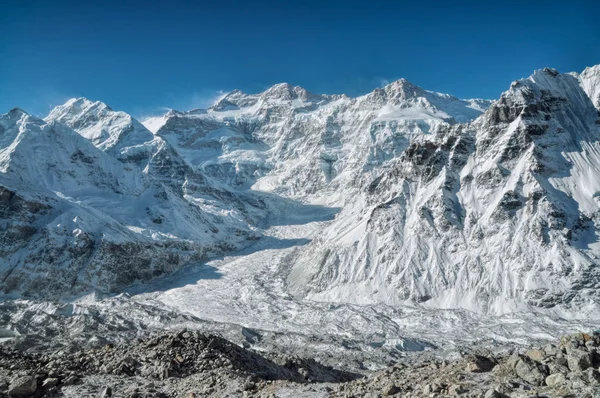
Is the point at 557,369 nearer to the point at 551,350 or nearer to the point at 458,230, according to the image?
the point at 551,350

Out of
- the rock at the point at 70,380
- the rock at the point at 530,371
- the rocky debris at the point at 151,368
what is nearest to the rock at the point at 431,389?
the rock at the point at 530,371

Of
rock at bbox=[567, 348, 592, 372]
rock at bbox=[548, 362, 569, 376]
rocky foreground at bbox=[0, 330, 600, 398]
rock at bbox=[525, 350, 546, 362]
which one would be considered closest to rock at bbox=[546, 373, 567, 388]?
rocky foreground at bbox=[0, 330, 600, 398]

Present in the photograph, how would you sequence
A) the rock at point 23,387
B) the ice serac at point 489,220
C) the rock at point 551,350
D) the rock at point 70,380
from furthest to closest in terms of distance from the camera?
the ice serac at point 489,220, the rock at point 70,380, the rock at point 23,387, the rock at point 551,350

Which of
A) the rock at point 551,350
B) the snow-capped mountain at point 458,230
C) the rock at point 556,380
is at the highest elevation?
the snow-capped mountain at point 458,230

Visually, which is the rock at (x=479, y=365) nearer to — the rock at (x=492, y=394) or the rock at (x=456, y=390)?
the rock at (x=456, y=390)

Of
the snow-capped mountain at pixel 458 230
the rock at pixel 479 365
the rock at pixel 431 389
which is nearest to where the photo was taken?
the rock at pixel 431 389

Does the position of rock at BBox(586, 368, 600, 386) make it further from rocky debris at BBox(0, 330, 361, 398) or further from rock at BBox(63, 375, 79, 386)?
rock at BBox(63, 375, 79, 386)
